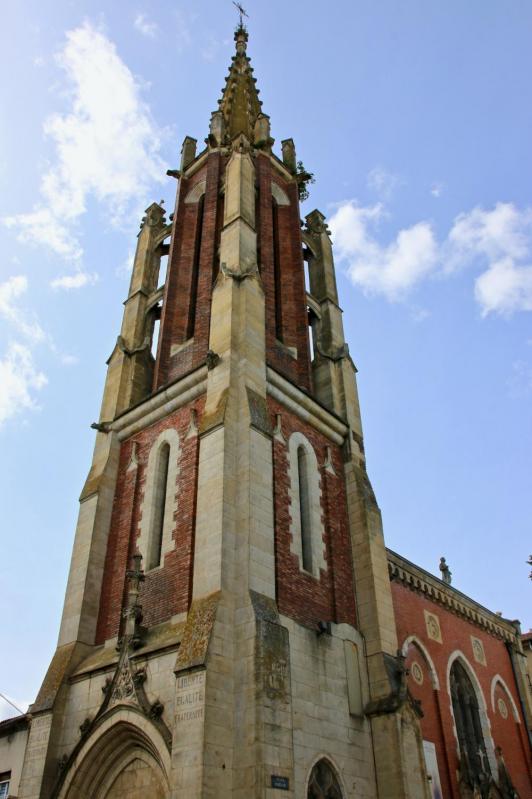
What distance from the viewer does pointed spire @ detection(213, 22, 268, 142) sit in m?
28.1

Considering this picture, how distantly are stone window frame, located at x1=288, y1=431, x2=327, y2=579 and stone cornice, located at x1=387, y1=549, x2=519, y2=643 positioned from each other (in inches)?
205

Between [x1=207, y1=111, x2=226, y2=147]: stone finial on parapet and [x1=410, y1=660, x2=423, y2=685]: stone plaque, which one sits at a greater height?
[x1=207, y1=111, x2=226, y2=147]: stone finial on parapet

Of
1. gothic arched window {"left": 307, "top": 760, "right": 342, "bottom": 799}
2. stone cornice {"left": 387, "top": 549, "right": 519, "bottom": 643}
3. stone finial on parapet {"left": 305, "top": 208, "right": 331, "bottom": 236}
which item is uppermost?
stone finial on parapet {"left": 305, "top": 208, "right": 331, "bottom": 236}

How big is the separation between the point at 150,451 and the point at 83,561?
3.22 meters

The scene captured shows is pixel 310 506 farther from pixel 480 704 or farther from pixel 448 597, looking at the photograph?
pixel 480 704

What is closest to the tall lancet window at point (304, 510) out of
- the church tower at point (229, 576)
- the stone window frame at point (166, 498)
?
the church tower at point (229, 576)

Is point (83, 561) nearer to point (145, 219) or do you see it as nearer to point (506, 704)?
point (145, 219)

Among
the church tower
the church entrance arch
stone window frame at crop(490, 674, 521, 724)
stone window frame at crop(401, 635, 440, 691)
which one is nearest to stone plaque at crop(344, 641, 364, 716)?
the church tower

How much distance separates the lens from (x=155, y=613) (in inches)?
589

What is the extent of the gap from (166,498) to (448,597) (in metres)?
12.2

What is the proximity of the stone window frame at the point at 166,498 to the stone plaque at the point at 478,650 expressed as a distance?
1373cm

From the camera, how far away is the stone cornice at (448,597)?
72.7 ft

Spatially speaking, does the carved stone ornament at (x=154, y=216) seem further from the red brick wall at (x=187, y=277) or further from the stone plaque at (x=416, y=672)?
the stone plaque at (x=416, y=672)

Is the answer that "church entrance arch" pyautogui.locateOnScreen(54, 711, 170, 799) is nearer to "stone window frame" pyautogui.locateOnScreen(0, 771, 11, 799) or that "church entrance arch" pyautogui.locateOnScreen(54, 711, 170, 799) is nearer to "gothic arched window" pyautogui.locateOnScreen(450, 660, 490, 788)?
"stone window frame" pyautogui.locateOnScreen(0, 771, 11, 799)
